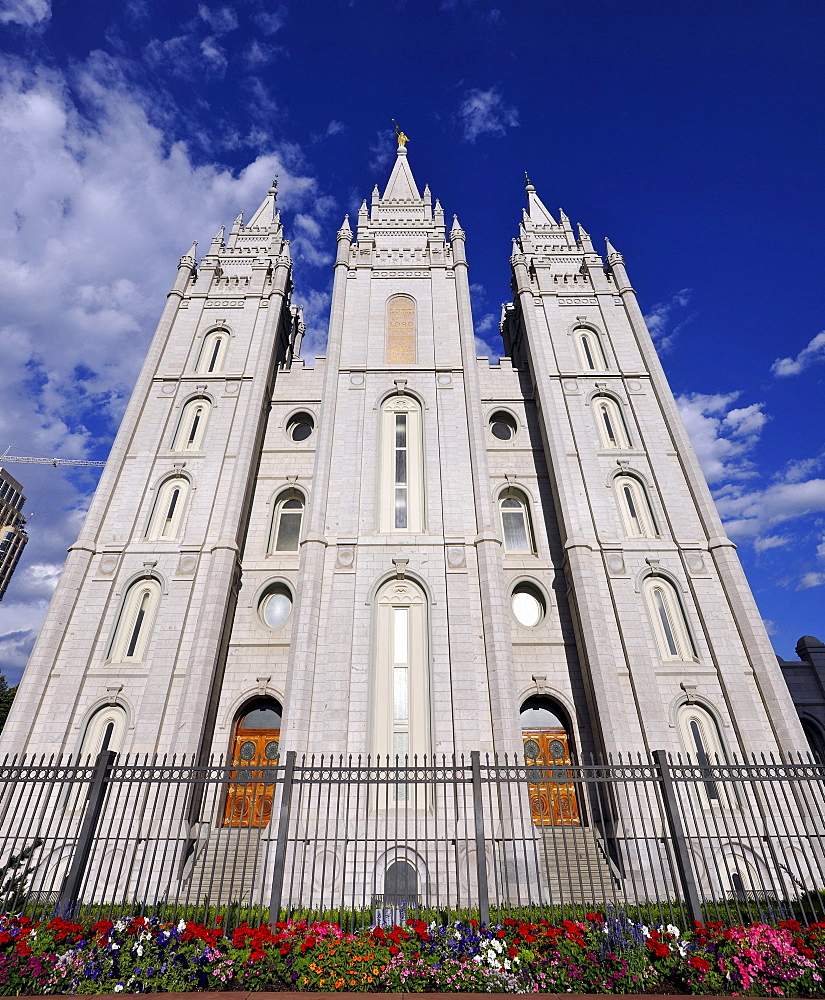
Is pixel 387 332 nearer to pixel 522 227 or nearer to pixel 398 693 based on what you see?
Answer: pixel 522 227

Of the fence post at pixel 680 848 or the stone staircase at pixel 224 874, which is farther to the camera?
the stone staircase at pixel 224 874

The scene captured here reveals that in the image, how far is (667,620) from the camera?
16469 millimetres

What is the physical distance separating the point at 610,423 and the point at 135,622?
1751 centimetres

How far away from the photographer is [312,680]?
14633mm

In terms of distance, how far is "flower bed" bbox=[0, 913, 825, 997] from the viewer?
6246 mm

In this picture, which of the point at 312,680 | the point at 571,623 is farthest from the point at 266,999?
the point at 571,623

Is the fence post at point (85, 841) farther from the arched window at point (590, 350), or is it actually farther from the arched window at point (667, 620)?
the arched window at point (590, 350)

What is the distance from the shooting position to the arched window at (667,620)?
16.0 m

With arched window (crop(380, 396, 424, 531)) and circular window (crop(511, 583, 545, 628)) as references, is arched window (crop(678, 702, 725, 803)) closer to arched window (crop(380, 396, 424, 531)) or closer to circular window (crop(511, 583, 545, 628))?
circular window (crop(511, 583, 545, 628))

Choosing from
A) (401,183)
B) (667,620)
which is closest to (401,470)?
(667,620)

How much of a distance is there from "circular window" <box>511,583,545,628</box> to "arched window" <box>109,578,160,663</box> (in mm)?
11203

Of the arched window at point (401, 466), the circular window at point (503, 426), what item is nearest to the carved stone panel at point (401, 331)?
the arched window at point (401, 466)

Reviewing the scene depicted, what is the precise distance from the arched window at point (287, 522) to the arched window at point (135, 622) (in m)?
3.99

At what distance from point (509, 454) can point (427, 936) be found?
1613 cm
